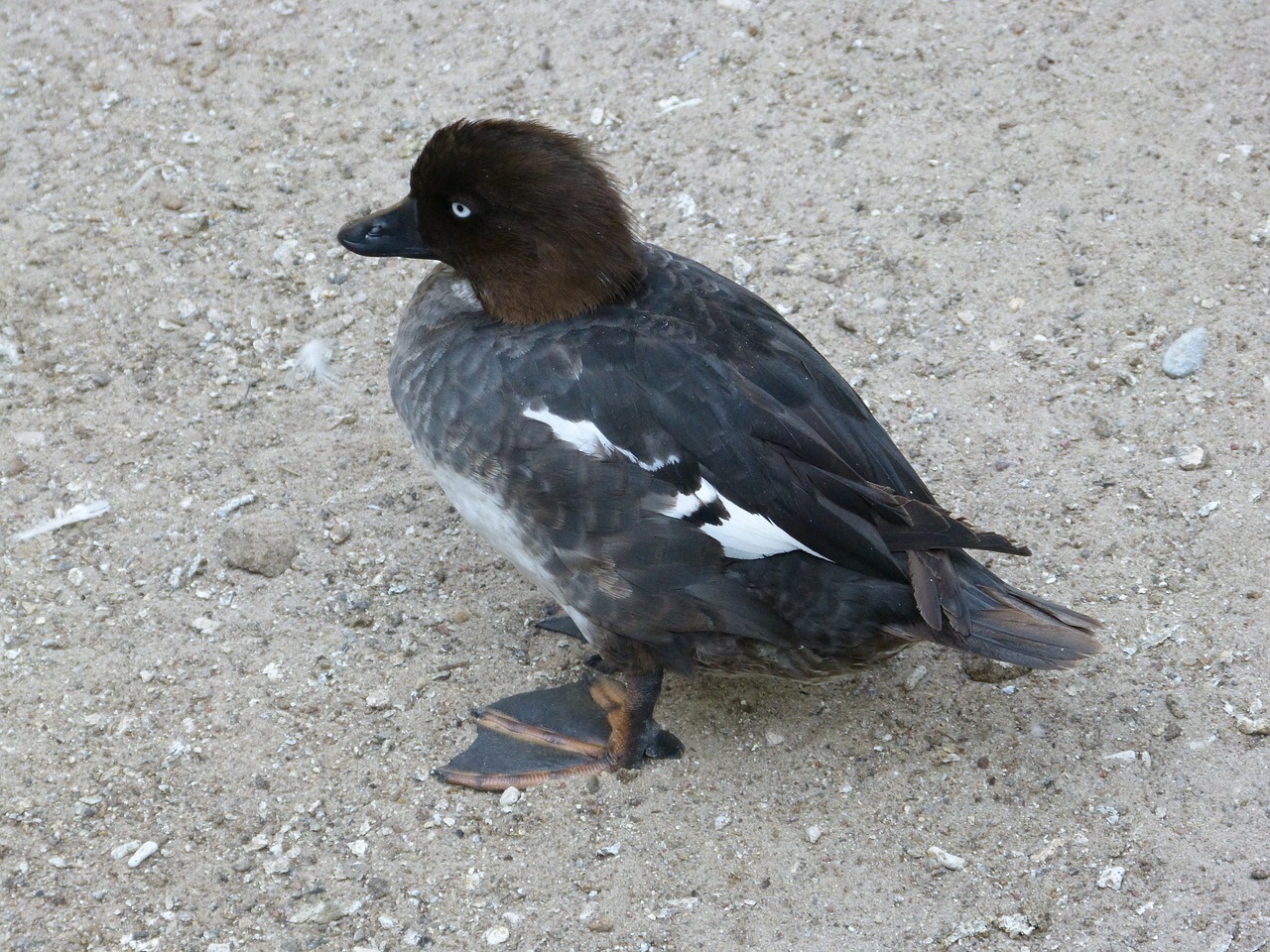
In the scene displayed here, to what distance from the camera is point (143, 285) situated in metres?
4.43

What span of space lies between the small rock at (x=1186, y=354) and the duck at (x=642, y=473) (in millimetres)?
1244

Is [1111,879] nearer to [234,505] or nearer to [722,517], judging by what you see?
[722,517]

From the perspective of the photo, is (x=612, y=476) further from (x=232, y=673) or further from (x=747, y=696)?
(x=232, y=673)

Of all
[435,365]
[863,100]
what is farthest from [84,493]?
[863,100]

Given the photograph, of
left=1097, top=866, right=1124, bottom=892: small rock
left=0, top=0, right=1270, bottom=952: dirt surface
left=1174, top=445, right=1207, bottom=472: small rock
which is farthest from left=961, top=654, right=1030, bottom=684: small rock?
left=1174, top=445, right=1207, bottom=472: small rock

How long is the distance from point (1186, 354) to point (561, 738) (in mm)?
2300

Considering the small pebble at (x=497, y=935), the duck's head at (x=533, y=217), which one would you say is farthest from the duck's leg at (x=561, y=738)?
the duck's head at (x=533, y=217)

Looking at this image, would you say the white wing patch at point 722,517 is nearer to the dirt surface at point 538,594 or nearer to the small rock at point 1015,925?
the dirt surface at point 538,594

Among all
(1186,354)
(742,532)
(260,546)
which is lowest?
(260,546)

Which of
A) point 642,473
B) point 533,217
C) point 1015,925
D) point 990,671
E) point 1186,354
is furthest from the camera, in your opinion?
point 1186,354

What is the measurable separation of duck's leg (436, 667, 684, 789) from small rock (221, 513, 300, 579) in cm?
80

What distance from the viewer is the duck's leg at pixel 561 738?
319 cm

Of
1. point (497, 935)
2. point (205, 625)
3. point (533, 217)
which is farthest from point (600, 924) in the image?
point (533, 217)

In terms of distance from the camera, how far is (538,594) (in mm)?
3723
